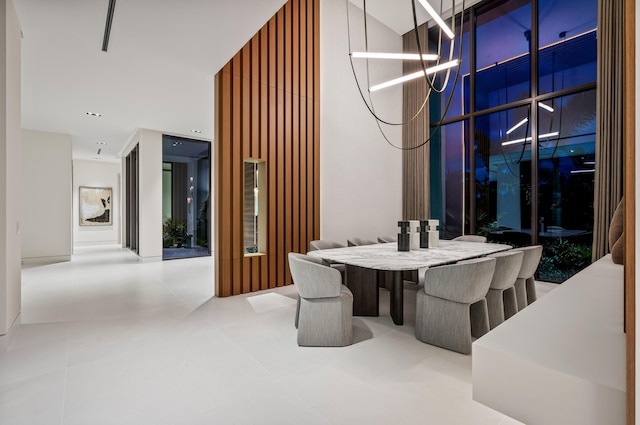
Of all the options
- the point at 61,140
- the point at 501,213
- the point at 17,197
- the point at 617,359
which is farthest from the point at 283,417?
the point at 61,140

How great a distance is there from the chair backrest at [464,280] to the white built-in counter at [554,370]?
1367 mm

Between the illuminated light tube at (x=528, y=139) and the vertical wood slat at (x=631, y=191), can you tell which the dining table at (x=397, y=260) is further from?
the illuminated light tube at (x=528, y=139)

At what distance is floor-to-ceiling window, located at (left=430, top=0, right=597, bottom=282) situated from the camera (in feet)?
17.2

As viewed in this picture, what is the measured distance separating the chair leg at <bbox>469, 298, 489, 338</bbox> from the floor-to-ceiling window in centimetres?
340

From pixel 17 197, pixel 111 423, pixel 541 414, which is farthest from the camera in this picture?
pixel 17 197

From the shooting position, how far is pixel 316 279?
9.71 ft

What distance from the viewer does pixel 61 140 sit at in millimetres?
8117

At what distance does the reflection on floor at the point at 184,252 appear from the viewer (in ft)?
27.6

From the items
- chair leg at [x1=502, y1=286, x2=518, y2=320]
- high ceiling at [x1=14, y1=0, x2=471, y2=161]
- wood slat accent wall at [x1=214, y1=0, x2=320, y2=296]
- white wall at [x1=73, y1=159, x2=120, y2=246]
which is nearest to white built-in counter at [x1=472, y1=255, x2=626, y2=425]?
chair leg at [x1=502, y1=286, x2=518, y2=320]

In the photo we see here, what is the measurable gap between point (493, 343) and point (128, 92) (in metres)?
6.40

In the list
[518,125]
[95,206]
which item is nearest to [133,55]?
[518,125]

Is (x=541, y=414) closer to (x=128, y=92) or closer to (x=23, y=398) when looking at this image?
(x=23, y=398)

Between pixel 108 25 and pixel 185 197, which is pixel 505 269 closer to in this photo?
pixel 108 25

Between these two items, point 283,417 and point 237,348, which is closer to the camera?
point 283,417
